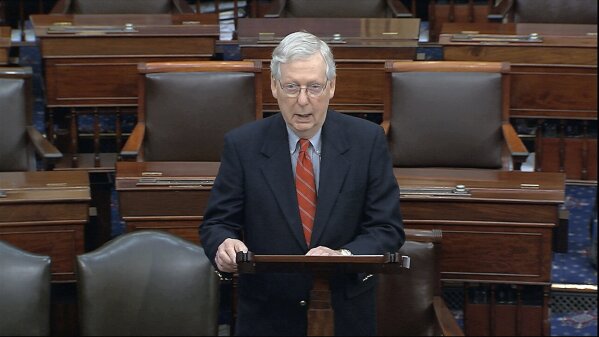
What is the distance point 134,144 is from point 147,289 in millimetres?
398

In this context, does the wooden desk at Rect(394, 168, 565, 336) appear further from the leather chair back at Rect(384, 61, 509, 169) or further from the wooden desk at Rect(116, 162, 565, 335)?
the leather chair back at Rect(384, 61, 509, 169)

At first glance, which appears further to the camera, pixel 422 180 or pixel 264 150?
pixel 422 180

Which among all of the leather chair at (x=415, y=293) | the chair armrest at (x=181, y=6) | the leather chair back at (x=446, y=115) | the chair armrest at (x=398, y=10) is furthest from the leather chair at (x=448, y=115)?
the chair armrest at (x=181, y=6)

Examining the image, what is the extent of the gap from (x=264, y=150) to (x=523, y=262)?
664mm

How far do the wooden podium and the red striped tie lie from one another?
199mm

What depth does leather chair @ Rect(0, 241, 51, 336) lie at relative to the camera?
57.4 inches

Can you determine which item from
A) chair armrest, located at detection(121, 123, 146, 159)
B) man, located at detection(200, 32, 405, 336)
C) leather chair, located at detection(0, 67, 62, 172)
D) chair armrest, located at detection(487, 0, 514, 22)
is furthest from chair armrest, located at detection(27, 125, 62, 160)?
chair armrest, located at detection(487, 0, 514, 22)

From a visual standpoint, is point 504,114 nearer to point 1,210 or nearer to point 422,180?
point 422,180

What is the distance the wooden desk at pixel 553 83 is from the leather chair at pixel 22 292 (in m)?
0.94

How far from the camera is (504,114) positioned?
1.89 metres

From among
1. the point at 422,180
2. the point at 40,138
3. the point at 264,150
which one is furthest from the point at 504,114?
the point at 264,150

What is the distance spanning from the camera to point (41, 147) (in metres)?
1.85

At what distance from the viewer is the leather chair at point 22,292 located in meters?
1.46

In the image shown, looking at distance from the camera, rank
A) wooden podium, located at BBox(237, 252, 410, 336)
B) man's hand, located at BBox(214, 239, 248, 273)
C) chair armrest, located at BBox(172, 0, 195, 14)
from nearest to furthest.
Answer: wooden podium, located at BBox(237, 252, 410, 336) < man's hand, located at BBox(214, 239, 248, 273) < chair armrest, located at BBox(172, 0, 195, 14)
